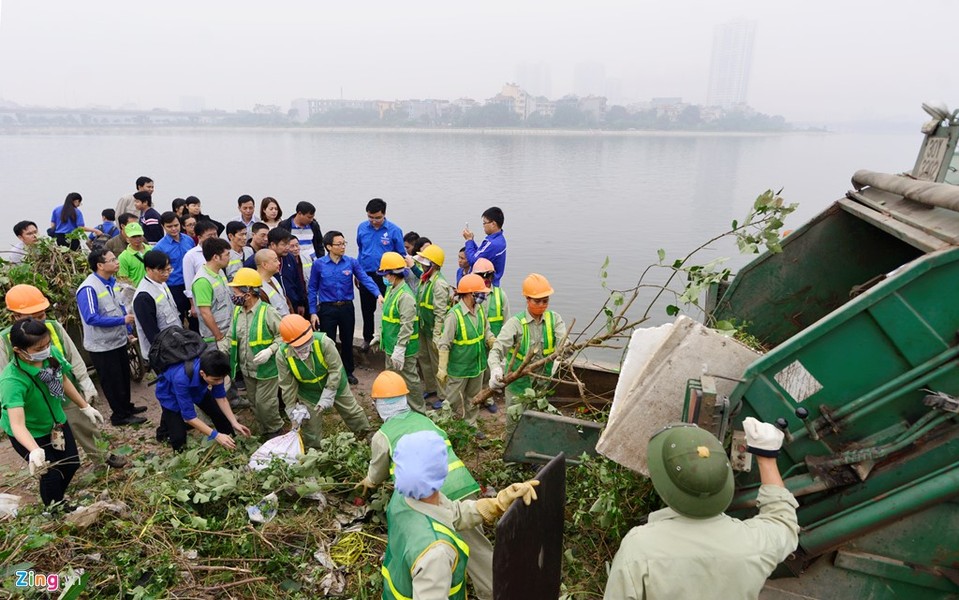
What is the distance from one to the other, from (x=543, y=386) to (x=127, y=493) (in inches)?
115

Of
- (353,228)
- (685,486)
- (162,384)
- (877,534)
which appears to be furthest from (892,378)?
(353,228)

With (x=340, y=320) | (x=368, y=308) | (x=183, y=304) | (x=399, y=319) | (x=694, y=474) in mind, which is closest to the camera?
(x=694, y=474)

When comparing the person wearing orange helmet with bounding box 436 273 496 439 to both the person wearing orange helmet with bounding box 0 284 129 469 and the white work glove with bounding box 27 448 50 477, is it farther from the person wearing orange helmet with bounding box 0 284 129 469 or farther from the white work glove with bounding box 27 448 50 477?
the white work glove with bounding box 27 448 50 477

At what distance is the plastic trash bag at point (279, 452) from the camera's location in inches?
161

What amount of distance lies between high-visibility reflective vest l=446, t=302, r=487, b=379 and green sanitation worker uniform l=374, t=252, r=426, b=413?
1.80 ft

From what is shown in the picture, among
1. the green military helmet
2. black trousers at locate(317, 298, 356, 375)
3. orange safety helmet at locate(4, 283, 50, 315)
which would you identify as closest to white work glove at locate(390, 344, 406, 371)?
black trousers at locate(317, 298, 356, 375)

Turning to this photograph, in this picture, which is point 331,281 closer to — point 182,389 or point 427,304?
point 427,304

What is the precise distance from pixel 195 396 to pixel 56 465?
95 centimetres

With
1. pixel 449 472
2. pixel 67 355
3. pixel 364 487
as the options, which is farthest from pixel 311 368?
A: pixel 449 472

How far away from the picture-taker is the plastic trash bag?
409 cm

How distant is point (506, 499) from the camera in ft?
8.41

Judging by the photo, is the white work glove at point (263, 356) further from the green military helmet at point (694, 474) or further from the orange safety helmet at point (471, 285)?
the green military helmet at point (694, 474)

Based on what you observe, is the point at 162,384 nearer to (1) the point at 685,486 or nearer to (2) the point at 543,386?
(2) the point at 543,386

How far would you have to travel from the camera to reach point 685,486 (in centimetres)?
204
